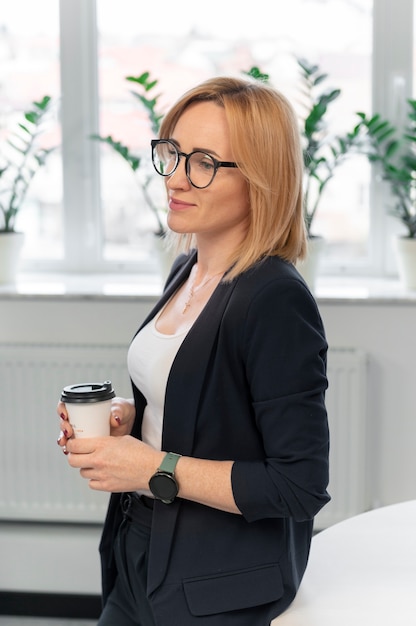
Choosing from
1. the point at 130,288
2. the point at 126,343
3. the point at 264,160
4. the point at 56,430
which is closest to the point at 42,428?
the point at 56,430

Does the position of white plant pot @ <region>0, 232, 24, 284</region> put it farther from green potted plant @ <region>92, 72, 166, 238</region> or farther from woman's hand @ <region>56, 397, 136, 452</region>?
woman's hand @ <region>56, 397, 136, 452</region>

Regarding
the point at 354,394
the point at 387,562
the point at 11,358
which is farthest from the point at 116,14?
the point at 387,562

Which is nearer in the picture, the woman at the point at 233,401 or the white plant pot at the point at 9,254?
the woman at the point at 233,401

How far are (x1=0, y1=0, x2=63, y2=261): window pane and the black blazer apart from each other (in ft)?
6.55

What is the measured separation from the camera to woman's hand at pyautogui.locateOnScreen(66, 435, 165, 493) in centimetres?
128

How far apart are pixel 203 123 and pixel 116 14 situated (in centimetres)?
193

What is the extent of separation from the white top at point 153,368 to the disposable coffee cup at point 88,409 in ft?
0.28

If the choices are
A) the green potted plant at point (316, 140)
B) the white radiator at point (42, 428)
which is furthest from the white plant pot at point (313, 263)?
the white radiator at point (42, 428)

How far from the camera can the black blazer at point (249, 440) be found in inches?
47.8

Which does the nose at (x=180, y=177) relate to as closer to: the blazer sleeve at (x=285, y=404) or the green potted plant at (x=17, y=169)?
the blazer sleeve at (x=285, y=404)

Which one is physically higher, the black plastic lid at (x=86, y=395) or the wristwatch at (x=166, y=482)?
the black plastic lid at (x=86, y=395)

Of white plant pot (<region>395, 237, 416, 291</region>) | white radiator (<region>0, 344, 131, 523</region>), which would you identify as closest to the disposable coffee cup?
white radiator (<region>0, 344, 131, 523</region>)

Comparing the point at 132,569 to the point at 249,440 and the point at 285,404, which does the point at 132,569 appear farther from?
the point at 285,404

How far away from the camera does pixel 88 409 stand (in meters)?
1.30
